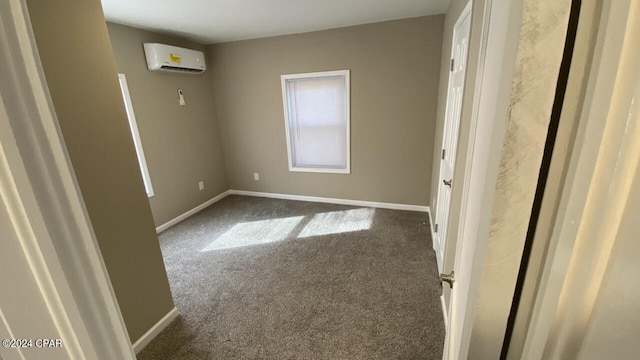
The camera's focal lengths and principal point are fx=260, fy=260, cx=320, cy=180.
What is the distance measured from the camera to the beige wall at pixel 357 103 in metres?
3.08

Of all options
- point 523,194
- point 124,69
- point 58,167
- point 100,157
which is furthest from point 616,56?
point 124,69

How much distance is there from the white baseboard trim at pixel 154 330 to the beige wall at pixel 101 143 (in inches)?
1.9

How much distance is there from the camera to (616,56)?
10.7 inches

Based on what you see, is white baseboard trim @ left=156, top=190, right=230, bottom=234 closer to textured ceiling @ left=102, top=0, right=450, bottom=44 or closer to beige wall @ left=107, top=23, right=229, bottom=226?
beige wall @ left=107, top=23, right=229, bottom=226

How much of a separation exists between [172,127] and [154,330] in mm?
2473

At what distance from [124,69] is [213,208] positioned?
2056mm

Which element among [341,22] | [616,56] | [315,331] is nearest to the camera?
[616,56]

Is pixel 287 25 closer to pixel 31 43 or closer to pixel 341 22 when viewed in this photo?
pixel 341 22

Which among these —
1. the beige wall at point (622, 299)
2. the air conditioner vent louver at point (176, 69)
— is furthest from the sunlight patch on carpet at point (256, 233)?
the beige wall at point (622, 299)

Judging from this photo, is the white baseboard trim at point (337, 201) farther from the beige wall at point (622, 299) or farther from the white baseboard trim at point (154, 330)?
the beige wall at point (622, 299)

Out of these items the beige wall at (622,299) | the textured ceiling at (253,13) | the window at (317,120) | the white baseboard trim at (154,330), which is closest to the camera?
the beige wall at (622,299)

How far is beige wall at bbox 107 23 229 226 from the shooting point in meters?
2.87

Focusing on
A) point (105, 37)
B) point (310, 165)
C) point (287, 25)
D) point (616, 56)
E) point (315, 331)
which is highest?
point (287, 25)

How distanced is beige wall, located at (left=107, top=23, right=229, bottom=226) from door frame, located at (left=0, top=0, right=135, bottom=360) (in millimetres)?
2973
